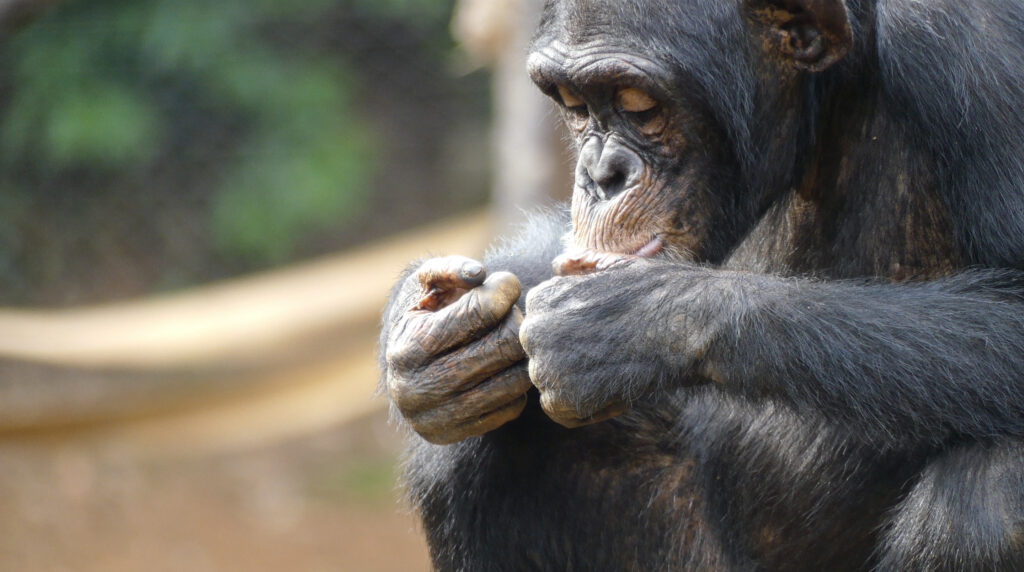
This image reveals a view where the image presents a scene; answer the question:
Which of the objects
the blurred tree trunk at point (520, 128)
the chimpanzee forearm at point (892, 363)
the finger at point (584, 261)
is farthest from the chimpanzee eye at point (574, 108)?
the blurred tree trunk at point (520, 128)

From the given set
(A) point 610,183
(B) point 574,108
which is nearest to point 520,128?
(B) point 574,108

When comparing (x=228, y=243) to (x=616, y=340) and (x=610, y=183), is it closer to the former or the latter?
(x=610, y=183)

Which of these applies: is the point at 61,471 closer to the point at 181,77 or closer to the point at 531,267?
the point at 181,77

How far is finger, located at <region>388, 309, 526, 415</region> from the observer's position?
1994 millimetres

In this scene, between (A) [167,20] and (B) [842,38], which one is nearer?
(B) [842,38]

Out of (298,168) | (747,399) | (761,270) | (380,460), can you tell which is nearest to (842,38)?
(761,270)

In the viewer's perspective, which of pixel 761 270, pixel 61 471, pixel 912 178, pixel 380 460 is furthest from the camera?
pixel 380 460

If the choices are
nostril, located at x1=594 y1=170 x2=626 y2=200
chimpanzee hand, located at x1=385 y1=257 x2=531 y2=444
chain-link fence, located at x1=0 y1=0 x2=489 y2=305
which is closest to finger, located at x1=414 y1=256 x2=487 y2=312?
chimpanzee hand, located at x1=385 y1=257 x2=531 y2=444

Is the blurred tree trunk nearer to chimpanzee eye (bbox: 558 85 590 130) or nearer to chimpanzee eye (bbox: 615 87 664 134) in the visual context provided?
chimpanzee eye (bbox: 558 85 590 130)

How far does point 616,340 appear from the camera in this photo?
6.10ft

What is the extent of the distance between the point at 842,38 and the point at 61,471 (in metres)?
5.11

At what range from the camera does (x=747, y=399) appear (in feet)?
6.24

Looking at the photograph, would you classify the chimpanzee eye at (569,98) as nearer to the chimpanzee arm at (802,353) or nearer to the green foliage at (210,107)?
the chimpanzee arm at (802,353)

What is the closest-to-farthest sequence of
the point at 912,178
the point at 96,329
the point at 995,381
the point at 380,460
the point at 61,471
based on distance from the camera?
the point at 995,381, the point at 912,178, the point at 96,329, the point at 61,471, the point at 380,460
